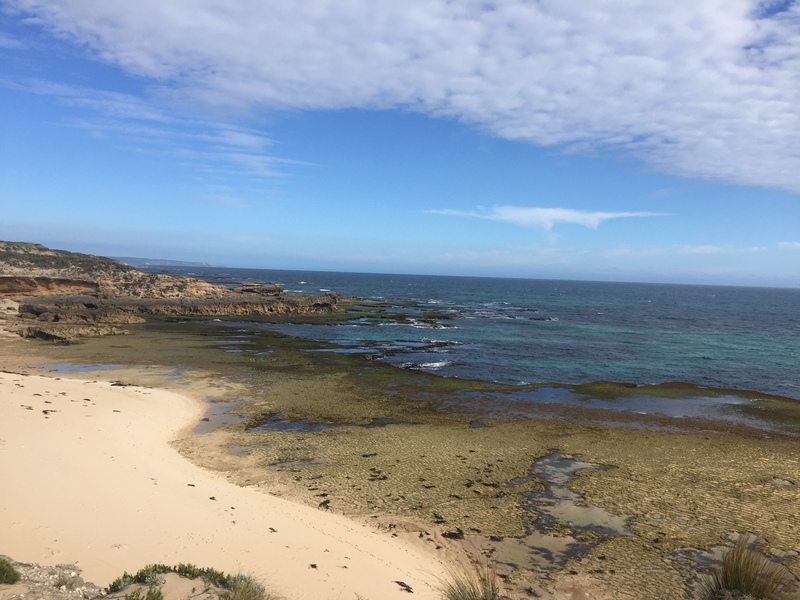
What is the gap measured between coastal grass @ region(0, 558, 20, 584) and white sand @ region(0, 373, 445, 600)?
1287 millimetres

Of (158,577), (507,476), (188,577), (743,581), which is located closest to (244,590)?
(188,577)

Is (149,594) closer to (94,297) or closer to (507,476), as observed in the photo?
(507,476)

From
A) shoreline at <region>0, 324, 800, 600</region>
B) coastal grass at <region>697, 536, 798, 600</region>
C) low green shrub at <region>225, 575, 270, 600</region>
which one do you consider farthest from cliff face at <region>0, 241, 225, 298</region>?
coastal grass at <region>697, 536, 798, 600</region>

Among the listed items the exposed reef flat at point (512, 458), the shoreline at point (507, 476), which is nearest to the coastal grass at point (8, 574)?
the shoreline at point (507, 476)

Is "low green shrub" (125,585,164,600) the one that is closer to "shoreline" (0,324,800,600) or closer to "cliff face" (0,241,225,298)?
"shoreline" (0,324,800,600)

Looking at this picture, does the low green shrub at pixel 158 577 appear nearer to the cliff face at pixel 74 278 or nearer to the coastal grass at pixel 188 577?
the coastal grass at pixel 188 577

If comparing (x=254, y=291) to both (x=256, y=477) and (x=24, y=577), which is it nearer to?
(x=256, y=477)

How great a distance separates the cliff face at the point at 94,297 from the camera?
38.0m

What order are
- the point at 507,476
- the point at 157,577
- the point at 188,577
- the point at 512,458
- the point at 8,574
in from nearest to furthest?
the point at 8,574
the point at 157,577
the point at 188,577
the point at 507,476
the point at 512,458

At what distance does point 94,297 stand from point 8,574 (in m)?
52.1

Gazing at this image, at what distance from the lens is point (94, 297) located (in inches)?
1951

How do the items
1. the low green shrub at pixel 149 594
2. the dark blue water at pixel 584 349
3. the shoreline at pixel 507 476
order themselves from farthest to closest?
the dark blue water at pixel 584 349
the shoreline at pixel 507 476
the low green shrub at pixel 149 594

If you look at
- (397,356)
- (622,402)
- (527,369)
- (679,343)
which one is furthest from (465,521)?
(679,343)

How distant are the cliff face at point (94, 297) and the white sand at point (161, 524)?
24.4 m
